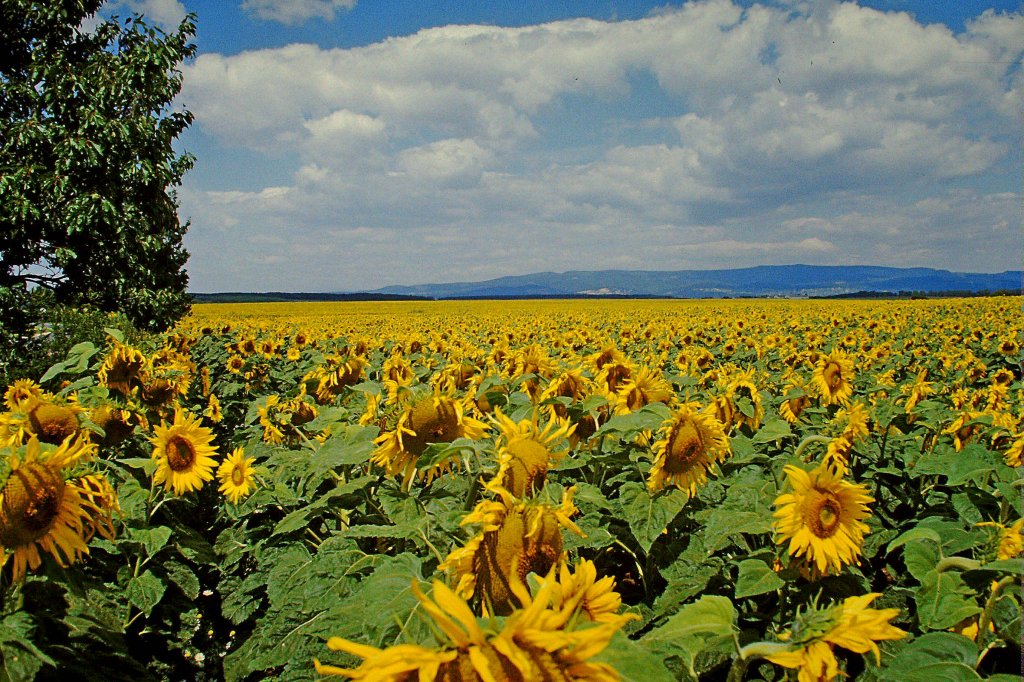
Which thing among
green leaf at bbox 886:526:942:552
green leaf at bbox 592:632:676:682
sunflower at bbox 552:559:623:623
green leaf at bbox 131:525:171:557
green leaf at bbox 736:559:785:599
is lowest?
green leaf at bbox 131:525:171:557

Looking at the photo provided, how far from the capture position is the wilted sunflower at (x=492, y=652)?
2.64 feet

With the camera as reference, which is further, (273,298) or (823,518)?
(273,298)

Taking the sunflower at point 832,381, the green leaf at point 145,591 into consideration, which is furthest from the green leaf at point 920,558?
the sunflower at point 832,381

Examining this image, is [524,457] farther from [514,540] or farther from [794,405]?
[794,405]

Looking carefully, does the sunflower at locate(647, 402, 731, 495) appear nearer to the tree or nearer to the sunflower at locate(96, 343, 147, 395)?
the sunflower at locate(96, 343, 147, 395)

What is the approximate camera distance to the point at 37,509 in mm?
1979

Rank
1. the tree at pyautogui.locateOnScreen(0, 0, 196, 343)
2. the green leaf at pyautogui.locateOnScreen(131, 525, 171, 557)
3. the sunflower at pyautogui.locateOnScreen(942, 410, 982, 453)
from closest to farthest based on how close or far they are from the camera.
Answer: the green leaf at pyautogui.locateOnScreen(131, 525, 171, 557)
the sunflower at pyautogui.locateOnScreen(942, 410, 982, 453)
the tree at pyautogui.locateOnScreen(0, 0, 196, 343)

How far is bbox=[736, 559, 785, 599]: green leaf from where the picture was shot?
6.71ft

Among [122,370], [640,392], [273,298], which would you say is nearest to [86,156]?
[122,370]

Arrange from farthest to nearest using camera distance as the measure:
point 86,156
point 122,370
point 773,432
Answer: point 86,156 → point 122,370 → point 773,432

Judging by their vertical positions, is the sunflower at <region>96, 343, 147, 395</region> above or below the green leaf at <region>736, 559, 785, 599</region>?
above

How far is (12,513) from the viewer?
6.21ft

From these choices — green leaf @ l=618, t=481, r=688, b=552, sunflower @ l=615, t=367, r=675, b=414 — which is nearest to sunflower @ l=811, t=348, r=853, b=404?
sunflower @ l=615, t=367, r=675, b=414

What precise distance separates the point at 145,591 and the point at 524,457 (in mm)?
2178
